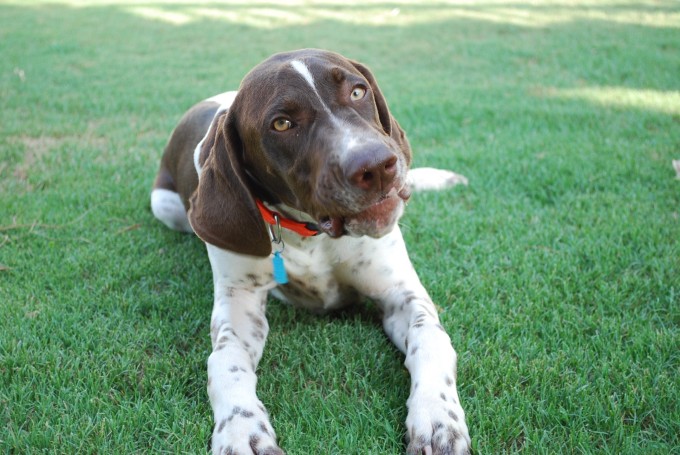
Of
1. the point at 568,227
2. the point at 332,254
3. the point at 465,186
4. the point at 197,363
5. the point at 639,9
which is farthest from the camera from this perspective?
the point at 639,9

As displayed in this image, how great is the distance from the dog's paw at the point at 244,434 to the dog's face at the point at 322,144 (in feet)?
2.44

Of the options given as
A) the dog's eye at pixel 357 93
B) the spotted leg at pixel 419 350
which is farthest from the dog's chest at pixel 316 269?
the dog's eye at pixel 357 93

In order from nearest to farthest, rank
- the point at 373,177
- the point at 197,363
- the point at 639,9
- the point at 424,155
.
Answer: the point at 373,177 < the point at 197,363 < the point at 424,155 < the point at 639,9

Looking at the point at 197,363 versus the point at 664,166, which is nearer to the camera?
the point at 197,363

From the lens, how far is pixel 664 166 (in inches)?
183

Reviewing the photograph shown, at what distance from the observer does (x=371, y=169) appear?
2215 mm

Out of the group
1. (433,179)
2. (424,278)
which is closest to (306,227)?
(424,278)

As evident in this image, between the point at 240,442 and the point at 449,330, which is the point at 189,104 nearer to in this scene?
the point at 449,330

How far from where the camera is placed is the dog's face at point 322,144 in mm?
2275

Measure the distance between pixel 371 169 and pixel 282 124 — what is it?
0.50 meters

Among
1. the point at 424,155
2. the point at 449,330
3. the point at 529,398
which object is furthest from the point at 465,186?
the point at 529,398

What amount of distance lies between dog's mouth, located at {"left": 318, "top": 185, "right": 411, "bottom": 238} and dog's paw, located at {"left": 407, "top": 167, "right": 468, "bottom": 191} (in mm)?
2060

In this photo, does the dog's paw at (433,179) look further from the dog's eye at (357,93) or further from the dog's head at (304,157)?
the dog's eye at (357,93)

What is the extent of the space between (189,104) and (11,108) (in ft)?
6.03
